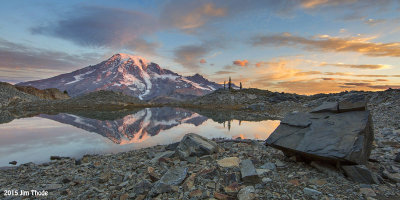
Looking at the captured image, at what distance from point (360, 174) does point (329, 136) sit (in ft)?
4.73

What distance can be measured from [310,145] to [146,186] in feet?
18.8

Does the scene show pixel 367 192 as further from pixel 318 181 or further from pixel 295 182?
pixel 295 182

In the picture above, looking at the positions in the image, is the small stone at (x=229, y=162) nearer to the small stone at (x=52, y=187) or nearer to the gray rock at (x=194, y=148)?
the gray rock at (x=194, y=148)

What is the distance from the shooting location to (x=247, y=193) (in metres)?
5.62

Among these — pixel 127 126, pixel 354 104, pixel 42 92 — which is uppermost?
pixel 42 92

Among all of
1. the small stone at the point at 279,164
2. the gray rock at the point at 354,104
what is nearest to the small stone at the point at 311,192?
the small stone at the point at 279,164

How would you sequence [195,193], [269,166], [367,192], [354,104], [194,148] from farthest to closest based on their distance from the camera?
[194,148] < [354,104] < [269,166] < [195,193] < [367,192]

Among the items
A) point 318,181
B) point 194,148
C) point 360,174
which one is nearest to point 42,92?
point 194,148

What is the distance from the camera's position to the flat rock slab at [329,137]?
21.0 ft

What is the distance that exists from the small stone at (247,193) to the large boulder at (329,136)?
8.59ft

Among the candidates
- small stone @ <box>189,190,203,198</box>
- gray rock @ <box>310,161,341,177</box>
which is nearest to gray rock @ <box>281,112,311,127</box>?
gray rock @ <box>310,161,341,177</box>

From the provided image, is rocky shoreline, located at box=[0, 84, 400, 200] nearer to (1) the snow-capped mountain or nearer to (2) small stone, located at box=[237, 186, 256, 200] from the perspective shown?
(2) small stone, located at box=[237, 186, 256, 200]

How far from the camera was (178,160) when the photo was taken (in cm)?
941

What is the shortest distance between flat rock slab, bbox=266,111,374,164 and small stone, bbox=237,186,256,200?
262 centimetres
